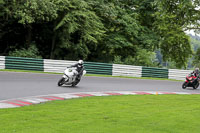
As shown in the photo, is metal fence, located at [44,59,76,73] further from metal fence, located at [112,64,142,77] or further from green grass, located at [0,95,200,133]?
green grass, located at [0,95,200,133]

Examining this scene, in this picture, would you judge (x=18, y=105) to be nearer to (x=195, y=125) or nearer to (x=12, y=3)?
(x=195, y=125)

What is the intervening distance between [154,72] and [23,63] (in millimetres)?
10298

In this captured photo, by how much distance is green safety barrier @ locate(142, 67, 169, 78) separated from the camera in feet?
86.5

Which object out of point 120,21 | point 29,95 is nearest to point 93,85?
point 29,95

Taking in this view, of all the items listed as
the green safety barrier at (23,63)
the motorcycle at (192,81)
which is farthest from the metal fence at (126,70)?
the motorcycle at (192,81)

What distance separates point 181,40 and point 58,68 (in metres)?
16.3

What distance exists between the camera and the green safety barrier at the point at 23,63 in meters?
22.0

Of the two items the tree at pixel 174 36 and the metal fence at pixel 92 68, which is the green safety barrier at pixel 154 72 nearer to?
the metal fence at pixel 92 68

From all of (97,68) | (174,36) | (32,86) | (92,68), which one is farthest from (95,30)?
(32,86)

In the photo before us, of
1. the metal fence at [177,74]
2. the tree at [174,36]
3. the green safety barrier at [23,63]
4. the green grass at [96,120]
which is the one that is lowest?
the metal fence at [177,74]

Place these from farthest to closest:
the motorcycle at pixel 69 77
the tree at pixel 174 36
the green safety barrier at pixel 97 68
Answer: the tree at pixel 174 36 → the green safety barrier at pixel 97 68 → the motorcycle at pixel 69 77

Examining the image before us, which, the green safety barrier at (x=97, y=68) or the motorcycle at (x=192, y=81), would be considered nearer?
the motorcycle at (x=192, y=81)

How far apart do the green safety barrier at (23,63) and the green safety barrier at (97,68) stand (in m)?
3.38

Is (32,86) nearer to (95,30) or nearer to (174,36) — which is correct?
(95,30)
